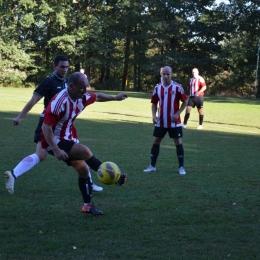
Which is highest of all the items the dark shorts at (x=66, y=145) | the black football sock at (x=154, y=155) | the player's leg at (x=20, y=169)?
the dark shorts at (x=66, y=145)

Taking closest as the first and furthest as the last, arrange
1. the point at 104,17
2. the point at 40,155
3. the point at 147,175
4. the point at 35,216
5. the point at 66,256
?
the point at 66,256
the point at 35,216
the point at 40,155
the point at 147,175
the point at 104,17

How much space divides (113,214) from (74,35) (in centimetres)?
4961

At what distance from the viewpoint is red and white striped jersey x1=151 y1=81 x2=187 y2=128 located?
8.76 metres

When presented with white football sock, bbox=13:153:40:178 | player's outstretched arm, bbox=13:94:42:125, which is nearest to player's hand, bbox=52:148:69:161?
white football sock, bbox=13:153:40:178

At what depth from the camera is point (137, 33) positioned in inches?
2288

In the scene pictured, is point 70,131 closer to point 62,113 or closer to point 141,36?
point 62,113

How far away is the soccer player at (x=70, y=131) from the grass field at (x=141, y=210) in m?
0.40

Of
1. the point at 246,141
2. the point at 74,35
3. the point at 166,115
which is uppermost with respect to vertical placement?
the point at 74,35

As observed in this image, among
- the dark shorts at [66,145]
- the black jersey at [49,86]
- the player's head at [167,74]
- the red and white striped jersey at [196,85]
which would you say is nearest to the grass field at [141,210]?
the dark shorts at [66,145]

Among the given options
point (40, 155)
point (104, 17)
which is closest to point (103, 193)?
point (40, 155)

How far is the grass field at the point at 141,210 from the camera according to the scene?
14.9 ft

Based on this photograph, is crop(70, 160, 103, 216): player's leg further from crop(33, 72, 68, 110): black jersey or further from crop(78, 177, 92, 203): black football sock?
crop(33, 72, 68, 110): black jersey

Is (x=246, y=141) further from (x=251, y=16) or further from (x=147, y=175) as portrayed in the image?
(x=251, y=16)

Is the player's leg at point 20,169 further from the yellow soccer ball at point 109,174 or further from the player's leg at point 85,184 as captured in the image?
the yellow soccer ball at point 109,174
